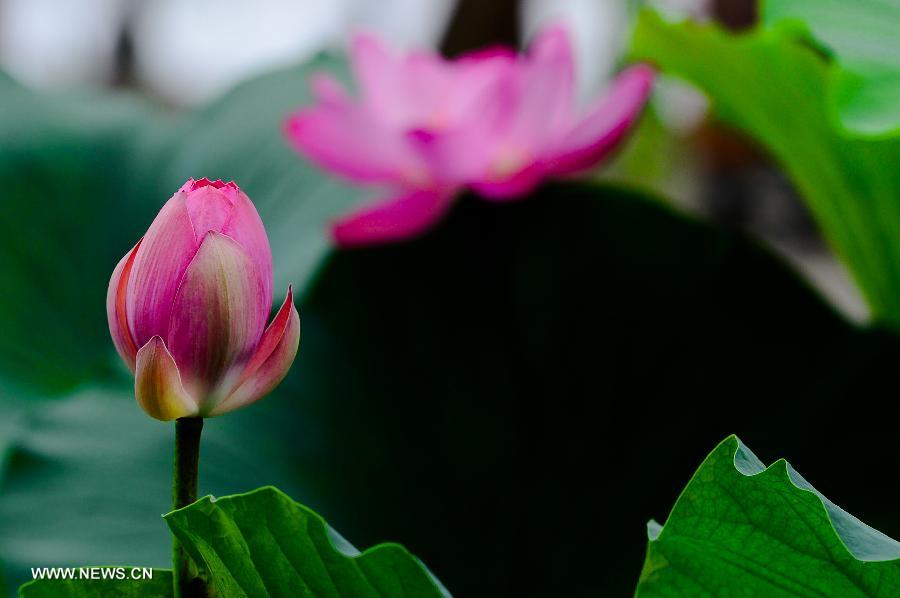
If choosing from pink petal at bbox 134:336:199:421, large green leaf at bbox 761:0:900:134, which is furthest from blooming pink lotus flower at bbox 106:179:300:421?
large green leaf at bbox 761:0:900:134

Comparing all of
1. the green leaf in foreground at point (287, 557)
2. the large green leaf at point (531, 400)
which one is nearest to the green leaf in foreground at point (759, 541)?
the green leaf in foreground at point (287, 557)

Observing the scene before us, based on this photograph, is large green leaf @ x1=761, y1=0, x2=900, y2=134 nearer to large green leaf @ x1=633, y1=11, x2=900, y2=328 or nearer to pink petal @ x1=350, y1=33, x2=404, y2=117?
large green leaf @ x1=633, y1=11, x2=900, y2=328

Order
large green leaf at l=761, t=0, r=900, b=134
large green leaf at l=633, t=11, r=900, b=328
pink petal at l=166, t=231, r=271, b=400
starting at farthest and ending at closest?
large green leaf at l=633, t=11, r=900, b=328 < large green leaf at l=761, t=0, r=900, b=134 < pink petal at l=166, t=231, r=271, b=400

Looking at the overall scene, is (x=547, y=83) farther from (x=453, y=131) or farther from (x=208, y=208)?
(x=208, y=208)

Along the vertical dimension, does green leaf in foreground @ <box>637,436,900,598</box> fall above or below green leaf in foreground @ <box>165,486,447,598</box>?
below

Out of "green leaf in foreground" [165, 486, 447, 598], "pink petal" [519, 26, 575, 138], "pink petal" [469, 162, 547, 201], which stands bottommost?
"green leaf in foreground" [165, 486, 447, 598]

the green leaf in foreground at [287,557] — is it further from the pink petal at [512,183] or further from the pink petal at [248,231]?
the pink petal at [512,183]
